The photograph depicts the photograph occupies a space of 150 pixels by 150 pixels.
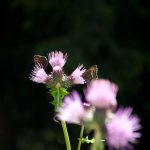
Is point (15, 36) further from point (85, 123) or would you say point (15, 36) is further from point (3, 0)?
point (85, 123)

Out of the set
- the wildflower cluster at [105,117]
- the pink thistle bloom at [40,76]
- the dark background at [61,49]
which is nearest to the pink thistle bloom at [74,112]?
the wildflower cluster at [105,117]

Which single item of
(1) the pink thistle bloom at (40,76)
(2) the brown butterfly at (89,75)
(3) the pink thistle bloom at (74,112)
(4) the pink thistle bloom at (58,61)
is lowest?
(3) the pink thistle bloom at (74,112)

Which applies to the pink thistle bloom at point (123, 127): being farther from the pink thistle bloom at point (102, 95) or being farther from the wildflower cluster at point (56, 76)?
the wildflower cluster at point (56, 76)

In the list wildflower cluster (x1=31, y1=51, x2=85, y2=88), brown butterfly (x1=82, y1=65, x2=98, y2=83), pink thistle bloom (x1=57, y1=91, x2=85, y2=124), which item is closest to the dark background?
wildflower cluster (x1=31, y1=51, x2=85, y2=88)

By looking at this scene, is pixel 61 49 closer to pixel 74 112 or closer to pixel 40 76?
pixel 40 76

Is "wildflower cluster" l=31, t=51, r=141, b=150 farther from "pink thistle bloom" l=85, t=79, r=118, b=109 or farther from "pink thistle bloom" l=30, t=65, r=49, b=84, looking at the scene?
"pink thistle bloom" l=30, t=65, r=49, b=84
